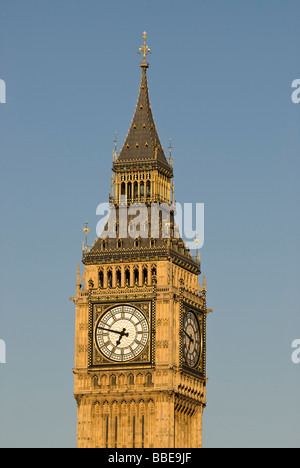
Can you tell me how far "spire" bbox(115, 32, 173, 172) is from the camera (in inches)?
7417

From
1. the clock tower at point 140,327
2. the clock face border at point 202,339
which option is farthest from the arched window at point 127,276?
the clock face border at point 202,339

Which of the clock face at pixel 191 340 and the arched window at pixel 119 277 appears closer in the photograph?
the clock face at pixel 191 340

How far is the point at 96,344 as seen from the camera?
184 meters

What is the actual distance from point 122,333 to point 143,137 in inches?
581

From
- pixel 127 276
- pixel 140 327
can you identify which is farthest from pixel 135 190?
pixel 140 327

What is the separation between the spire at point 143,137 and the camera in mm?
188387

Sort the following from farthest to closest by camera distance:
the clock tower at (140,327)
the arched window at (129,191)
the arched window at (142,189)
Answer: the arched window at (129,191), the arched window at (142,189), the clock tower at (140,327)

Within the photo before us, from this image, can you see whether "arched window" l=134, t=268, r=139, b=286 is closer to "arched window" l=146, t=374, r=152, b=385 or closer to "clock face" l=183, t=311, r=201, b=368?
"clock face" l=183, t=311, r=201, b=368

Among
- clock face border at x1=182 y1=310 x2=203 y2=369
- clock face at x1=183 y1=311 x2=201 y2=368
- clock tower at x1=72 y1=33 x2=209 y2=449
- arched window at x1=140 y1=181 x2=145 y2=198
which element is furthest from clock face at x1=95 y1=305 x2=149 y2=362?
arched window at x1=140 y1=181 x2=145 y2=198

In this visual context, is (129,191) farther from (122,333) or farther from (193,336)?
(193,336)

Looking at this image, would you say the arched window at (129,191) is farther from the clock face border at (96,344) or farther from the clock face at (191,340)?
the clock face at (191,340)

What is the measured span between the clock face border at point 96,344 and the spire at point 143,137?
34.6 ft
